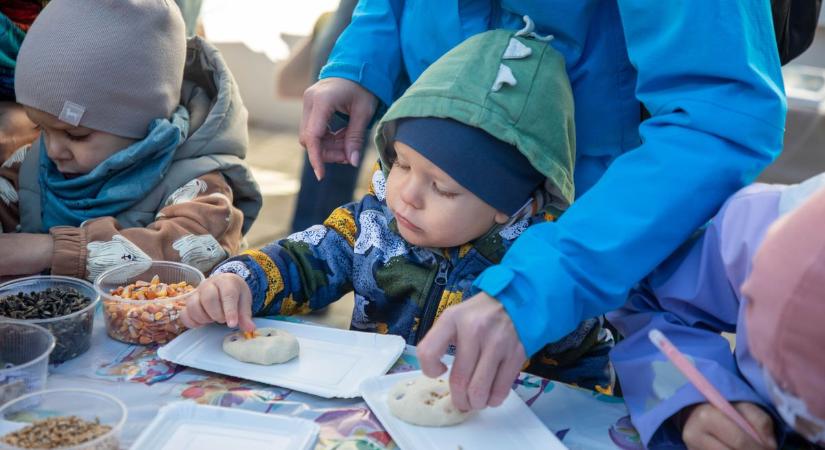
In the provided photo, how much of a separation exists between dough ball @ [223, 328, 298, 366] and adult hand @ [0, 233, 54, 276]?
0.57m

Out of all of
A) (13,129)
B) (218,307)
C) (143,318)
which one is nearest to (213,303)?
(218,307)

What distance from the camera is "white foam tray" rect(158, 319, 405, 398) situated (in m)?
1.22

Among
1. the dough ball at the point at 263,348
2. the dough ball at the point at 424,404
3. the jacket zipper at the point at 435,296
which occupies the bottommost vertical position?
the jacket zipper at the point at 435,296

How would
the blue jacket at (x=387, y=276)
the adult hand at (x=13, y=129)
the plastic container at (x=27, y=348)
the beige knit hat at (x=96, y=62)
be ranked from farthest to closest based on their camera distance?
the adult hand at (x=13, y=129), the beige knit hat at (x=96, y=62), the blue jacket at (x=387, y=276), the plastic container at (x=27, y=348)

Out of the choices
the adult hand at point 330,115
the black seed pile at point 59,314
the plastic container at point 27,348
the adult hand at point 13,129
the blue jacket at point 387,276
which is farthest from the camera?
the adult hand at point 13,129

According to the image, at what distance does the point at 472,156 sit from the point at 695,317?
43 cm

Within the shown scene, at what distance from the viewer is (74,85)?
1.76m

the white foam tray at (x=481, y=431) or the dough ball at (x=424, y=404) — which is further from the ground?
the dough ball at (x=424, y=404)

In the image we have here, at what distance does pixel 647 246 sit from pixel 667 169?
0.37 feet

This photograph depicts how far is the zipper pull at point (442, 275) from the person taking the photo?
148 centimetres

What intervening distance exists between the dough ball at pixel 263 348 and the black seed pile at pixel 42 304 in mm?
261

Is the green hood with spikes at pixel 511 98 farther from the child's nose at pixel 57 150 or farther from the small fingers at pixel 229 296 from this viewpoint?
the child's nose at pixel 57 150

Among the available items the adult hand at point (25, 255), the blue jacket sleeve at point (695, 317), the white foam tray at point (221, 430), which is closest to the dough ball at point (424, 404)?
the white foam tray at point (221, 430)

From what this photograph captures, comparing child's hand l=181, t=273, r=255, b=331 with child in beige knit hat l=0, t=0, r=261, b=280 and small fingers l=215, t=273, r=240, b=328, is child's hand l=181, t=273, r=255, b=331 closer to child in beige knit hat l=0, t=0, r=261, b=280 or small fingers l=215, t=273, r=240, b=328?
small fingers l=215, t=273, r=240, b=328
